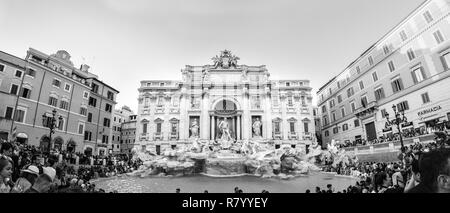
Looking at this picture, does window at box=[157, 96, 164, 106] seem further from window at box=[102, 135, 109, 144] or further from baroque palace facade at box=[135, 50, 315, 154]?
window at box=[102, 135, 109, 144]

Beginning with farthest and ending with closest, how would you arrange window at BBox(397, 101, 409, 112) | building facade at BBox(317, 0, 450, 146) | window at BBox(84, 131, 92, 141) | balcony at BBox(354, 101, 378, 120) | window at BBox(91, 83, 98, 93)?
window at BBox(91, 83, 98, 93) < window at BBox(84, 131, 92, 141) < balcony at BBox(354, 101, 378, 120) < window at BBox(397, 101, 409, 112) < building facade at BBox(317, 0, 450, 146)

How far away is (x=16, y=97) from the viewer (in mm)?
19375

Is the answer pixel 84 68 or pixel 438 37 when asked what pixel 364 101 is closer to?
pixel 438 37

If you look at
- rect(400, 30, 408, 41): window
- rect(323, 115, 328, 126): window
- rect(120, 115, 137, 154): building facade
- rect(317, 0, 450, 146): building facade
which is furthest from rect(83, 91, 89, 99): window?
rect(323, 115, 328, 126): window

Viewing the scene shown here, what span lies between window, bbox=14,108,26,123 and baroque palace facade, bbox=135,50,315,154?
14.8 metres

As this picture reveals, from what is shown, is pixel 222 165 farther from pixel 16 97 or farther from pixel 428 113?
pixel 16 97

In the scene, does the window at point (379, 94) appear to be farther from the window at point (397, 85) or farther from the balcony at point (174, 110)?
the balcony at point (174, 110)

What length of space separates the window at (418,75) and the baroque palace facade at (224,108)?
50.9 feet

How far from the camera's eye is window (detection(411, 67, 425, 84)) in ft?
62.4

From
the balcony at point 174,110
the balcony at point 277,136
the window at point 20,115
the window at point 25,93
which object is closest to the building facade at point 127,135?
the balcony at point 174,110

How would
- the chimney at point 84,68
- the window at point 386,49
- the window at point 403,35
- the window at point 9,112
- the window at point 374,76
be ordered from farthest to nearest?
the chimney at point 84,68 → the window at point 374,76 → the window at point 386,49 → the window at point 403,35 → the window at point 9,112

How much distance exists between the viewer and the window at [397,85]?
21641mm

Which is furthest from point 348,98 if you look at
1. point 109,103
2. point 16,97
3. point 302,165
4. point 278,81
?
point 16,97
